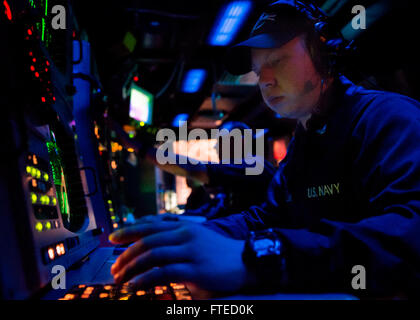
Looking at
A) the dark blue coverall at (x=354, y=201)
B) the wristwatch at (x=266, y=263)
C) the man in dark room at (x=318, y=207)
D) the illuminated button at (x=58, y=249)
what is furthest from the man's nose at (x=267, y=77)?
the illuminated button at (x=58, y=249)

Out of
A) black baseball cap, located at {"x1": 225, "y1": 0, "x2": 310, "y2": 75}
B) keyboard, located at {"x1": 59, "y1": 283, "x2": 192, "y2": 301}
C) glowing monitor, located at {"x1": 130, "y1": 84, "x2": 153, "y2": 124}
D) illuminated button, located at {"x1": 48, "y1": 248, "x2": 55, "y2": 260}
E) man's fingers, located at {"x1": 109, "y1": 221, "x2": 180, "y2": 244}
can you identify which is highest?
black baseball cap, located at {"x1": 225, "y1": 0, "x2": 310, "y2": 75}

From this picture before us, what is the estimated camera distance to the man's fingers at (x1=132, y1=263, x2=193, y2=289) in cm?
39

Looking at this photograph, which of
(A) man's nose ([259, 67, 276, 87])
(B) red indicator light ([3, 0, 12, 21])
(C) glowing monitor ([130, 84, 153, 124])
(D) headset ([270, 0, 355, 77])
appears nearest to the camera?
(B) red indicator light ([3, 0, 12, 21])

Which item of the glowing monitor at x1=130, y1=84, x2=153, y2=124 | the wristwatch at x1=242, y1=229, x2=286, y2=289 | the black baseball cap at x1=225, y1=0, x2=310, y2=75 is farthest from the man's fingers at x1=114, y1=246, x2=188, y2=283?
the glowing monitor at x1=130, y1=84, x2=153, y2=124

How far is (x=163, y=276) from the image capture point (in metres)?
0.40

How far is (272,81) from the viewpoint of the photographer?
1.03m

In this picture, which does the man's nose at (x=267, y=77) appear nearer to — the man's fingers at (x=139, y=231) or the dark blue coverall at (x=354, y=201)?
the dark blue coverall at (x=354, y=201)

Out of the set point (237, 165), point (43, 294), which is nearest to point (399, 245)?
point (43, 294)

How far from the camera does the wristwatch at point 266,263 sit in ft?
1.34

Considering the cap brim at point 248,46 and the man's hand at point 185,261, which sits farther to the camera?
the cap brim at point 248,46

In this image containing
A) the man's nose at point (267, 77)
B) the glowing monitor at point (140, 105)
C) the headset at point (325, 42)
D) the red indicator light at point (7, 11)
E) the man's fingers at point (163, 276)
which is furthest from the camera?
the glowing monitor at point (140, 105)

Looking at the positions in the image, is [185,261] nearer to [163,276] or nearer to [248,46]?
[163,276]

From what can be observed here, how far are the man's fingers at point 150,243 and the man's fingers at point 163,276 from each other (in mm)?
36

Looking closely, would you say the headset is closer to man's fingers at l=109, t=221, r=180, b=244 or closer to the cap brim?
the cap brim
